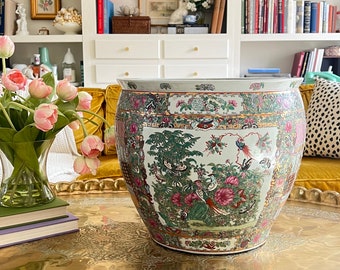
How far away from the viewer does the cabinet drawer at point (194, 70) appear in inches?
146

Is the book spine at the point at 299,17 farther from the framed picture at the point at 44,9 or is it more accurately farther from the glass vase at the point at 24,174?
the glass vase at the point at 24,174

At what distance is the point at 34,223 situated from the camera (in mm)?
837

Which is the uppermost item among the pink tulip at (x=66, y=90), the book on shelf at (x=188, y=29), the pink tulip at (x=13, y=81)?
the book on shelf at (x=188, y=29)

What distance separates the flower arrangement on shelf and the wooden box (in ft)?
1.08

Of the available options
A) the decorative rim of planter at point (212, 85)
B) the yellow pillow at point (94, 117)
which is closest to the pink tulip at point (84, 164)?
the decorative rim of planter at point (212, 85)

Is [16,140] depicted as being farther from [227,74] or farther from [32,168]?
[227,74]

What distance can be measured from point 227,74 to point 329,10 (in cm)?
88

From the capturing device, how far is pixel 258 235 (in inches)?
28.9

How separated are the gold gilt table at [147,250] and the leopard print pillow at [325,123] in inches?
53.2

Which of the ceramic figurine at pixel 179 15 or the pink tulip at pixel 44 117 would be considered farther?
the ceramic figurine at pixel 179 15

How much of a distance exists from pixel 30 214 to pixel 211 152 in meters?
0.35

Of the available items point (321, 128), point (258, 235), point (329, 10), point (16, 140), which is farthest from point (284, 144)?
point (329, 10)

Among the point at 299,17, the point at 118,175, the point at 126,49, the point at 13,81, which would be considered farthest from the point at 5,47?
the point at 299,17

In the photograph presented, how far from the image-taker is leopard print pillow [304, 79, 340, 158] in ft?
7.39
